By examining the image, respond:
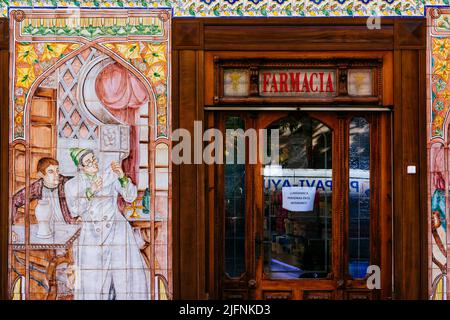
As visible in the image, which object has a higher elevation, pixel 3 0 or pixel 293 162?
pixel 3 0

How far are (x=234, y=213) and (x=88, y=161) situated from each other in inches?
65.8

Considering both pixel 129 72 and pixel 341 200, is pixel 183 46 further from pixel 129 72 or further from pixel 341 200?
pixel 341 200

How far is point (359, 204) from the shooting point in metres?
6.71

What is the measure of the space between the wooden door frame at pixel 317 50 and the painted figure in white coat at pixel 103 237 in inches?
18.6

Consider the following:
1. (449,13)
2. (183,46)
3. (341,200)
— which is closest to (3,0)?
(183,46)

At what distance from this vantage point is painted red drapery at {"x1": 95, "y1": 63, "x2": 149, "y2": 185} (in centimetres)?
654

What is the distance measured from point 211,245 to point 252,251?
458mm

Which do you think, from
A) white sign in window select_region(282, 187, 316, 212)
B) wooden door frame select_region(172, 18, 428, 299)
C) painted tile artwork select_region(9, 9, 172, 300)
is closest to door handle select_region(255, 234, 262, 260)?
white sign in window select_region(282, 187, 316, 212)

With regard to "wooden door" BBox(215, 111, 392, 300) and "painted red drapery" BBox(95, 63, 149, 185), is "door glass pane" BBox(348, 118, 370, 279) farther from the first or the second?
"painted red drapery" BBox(95, 63, 149, 185)

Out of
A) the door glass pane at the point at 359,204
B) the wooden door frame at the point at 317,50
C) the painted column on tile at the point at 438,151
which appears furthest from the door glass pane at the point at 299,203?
the painted column on tile at the point at 438,151

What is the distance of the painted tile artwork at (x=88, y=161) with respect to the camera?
6512 millimetres

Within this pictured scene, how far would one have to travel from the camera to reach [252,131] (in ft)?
22.1

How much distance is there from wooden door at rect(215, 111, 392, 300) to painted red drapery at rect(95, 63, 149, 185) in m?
0.89

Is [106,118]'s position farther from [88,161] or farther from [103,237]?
[103,237]
